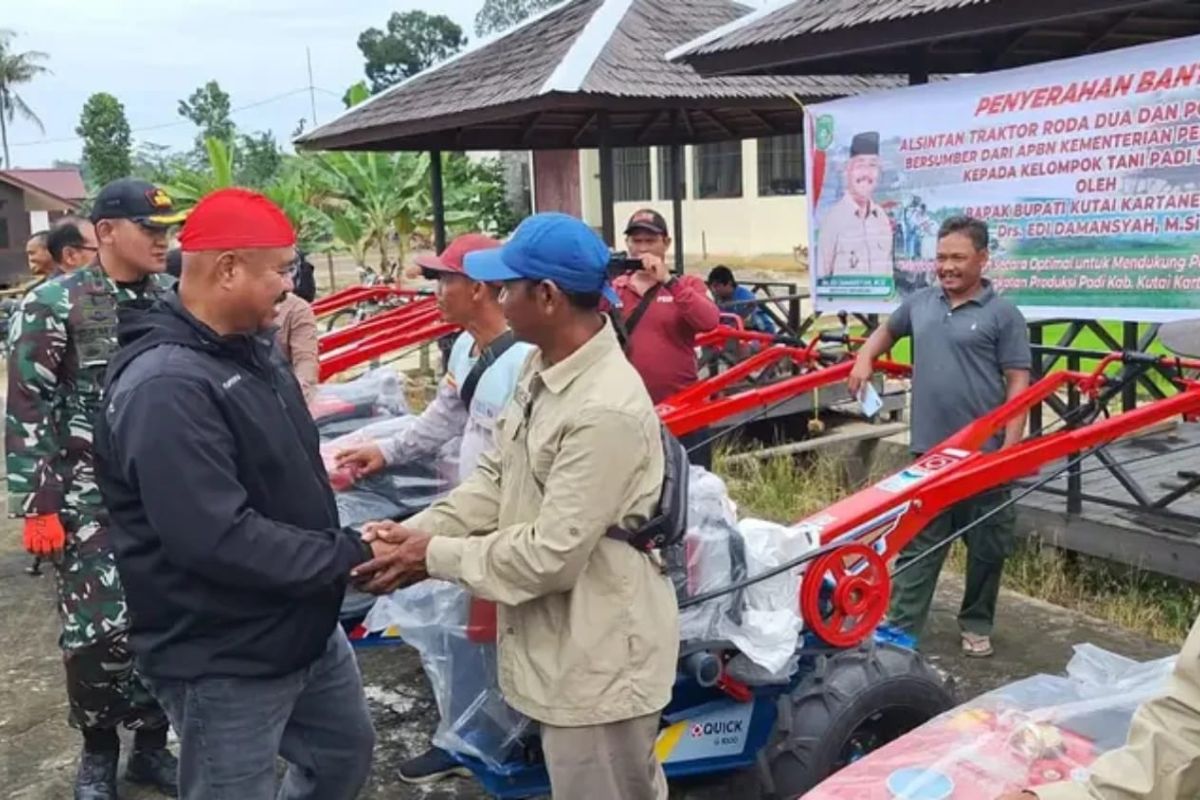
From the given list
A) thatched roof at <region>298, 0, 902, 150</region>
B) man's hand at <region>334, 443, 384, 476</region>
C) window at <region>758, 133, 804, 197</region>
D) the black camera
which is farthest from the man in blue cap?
window at <region>758, 133, 804, 197</region>

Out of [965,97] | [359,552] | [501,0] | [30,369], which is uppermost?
[501,0]

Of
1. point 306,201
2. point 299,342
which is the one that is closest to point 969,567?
point 299,342

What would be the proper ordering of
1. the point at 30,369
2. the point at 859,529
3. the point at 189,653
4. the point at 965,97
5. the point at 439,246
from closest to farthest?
the point at 189,653, the point at 859,529, the point at 30,369, the point at 965,97, the point at 439,246

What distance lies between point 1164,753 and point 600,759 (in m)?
1.17

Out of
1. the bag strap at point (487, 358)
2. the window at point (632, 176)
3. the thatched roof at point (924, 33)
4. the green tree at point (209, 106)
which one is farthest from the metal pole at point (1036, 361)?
the green tree at point (209, 106)

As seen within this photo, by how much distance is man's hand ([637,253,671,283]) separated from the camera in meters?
5.37

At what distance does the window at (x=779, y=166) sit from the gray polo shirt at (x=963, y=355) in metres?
23.3

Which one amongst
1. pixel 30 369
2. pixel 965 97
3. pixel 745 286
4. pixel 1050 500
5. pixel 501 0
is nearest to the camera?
pixel 30 369

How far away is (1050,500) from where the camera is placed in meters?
6.53

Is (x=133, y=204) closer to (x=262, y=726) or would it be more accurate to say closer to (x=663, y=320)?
(x=262, y=726)

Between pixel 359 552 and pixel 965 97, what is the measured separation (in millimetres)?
4095

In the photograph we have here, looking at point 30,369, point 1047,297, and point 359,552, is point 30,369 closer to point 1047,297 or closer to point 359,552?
point 359,552

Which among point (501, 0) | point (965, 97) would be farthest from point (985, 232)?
point (501, 0)

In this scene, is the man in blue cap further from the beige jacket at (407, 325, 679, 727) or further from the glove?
the glove
